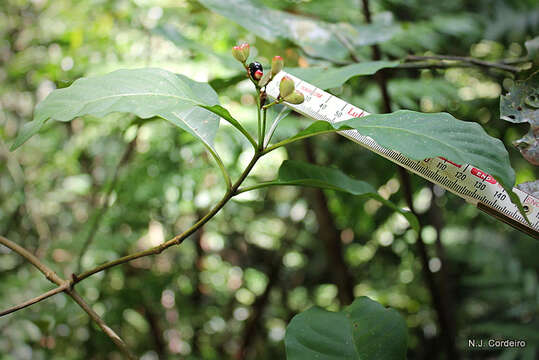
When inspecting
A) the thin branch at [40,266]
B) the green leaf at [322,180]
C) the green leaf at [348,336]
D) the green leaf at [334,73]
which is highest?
the green leaf at [334,73]

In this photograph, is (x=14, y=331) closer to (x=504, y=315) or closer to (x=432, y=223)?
(x=432, y=223)

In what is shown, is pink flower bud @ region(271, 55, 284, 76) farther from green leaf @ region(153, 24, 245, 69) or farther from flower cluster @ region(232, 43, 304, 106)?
green leaf @ region(153, 24, 245, 69)

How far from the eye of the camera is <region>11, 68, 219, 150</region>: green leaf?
0.40 metres

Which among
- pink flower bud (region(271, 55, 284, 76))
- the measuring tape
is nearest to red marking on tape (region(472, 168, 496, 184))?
the measuring tape

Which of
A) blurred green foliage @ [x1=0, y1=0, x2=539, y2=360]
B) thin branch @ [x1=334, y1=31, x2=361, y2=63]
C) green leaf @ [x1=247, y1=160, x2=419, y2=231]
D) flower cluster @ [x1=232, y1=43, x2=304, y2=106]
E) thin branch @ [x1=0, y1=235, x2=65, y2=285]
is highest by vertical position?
flower cluster @ [x1=232, y1=43, x2=304, y2=106]

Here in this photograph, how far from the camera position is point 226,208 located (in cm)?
178

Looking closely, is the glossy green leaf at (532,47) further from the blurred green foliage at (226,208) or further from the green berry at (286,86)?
the green berry at (286,86)

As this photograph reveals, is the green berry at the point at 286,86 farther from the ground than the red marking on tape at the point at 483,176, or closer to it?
farther from the ground

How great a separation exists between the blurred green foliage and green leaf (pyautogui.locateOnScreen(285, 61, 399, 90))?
164mm

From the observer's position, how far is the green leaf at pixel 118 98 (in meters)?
0.40

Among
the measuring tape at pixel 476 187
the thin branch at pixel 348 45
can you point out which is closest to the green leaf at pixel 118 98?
the measuring tape at pixel 476 187

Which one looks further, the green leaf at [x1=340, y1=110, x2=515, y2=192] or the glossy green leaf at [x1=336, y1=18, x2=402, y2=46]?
the glossy green leaf at [x1=336, y1=18, x2=402, y2=46]

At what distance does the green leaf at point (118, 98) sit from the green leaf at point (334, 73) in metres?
0.20

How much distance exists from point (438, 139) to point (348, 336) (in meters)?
0.24
